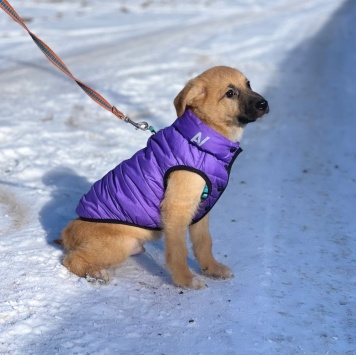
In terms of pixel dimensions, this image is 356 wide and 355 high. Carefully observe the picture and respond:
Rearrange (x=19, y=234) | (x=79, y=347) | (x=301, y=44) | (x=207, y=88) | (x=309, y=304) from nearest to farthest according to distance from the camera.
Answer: (x=79, y=347), (x=309, y=304), (x=207, y=88), (x=19, y=234), (x=301, y=44)

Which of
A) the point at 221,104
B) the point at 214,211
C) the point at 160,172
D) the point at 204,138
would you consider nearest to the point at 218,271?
the point at 160,172

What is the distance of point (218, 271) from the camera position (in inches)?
175

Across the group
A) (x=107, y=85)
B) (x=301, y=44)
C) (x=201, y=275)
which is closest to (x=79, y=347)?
(x=201, y=275)

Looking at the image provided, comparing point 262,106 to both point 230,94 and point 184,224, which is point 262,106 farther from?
point 184,224

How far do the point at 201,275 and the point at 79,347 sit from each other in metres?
1.41

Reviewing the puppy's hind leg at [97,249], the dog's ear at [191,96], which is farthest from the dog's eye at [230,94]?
the puppy's hind leg at [97,249]

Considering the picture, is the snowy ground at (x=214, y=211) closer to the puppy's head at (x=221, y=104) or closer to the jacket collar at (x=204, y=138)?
the jacket collar at (x=204, y=138)

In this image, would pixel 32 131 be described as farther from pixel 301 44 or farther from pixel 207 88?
pixel 301 44

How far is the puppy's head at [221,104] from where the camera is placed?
171 inches

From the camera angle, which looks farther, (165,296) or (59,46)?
(59,46)

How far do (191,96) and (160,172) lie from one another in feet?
1.85

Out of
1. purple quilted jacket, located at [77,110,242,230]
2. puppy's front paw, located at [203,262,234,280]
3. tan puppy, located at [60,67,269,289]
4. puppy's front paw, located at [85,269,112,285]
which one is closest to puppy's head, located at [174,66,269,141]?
tan puppy, located at [60,67,269,289]

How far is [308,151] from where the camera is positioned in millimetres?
7461

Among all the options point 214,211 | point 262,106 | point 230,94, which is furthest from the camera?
point 214,211
